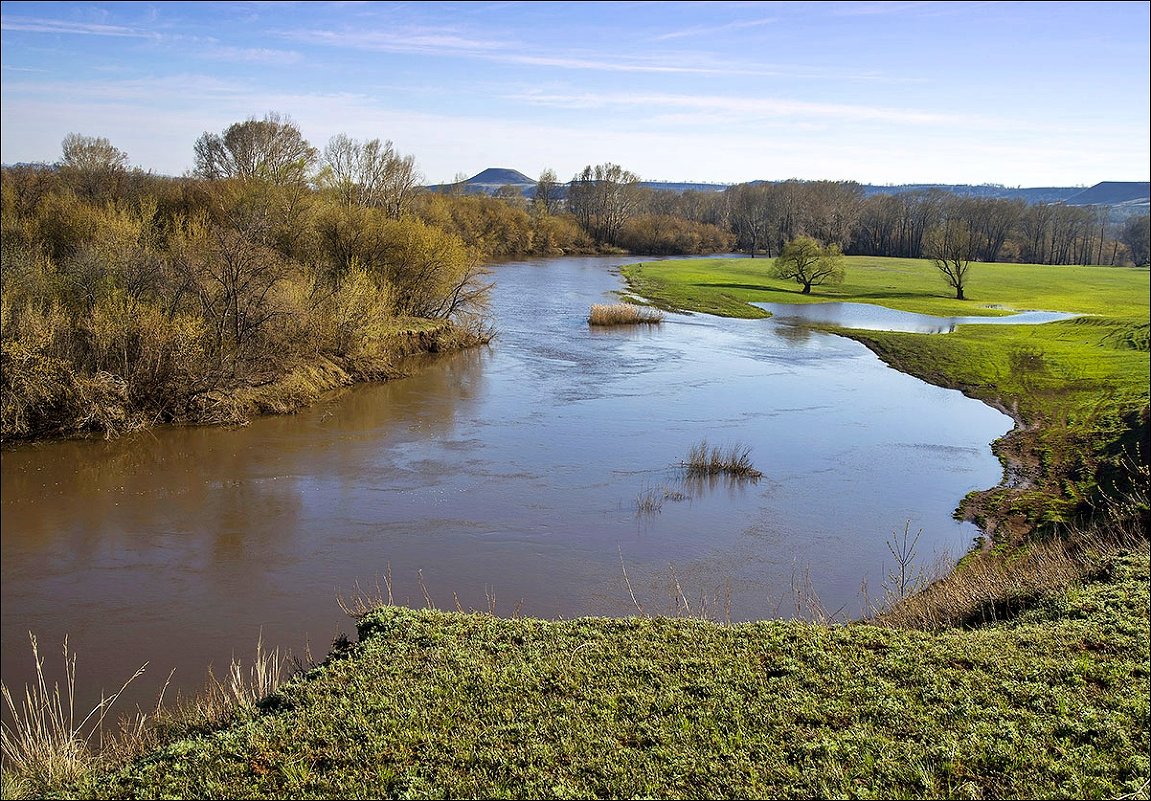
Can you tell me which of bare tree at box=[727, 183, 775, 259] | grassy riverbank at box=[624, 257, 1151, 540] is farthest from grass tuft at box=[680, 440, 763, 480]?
bare tree at box=[727, 183, 775, 259]

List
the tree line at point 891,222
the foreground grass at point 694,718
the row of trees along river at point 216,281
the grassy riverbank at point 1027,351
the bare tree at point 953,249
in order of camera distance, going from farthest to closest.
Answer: the tree line at point 891,222 < the bare tree at point 953,249 < the row of trees along river at point 216,281 < the grassy riverbank at point 1027,351 < the foreground grass at point 694,718

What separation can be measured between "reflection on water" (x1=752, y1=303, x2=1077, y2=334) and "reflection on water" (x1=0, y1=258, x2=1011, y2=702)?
15920mm

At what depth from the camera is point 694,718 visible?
274 inches

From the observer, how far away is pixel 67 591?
11.9 m

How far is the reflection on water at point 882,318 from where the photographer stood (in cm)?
4269

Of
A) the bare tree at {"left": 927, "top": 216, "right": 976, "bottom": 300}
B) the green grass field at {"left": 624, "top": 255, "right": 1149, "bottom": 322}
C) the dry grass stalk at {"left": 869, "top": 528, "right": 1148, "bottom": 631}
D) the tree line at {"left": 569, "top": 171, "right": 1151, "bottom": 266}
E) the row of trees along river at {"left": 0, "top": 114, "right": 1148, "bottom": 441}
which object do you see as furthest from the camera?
the tree line at {"left": 569, "top": 171, "right": 1151, "bottom": 266}

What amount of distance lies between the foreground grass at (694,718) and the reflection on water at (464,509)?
322cm

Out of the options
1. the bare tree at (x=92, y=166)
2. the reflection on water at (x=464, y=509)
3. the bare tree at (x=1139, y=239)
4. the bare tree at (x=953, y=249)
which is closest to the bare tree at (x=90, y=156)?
the bare tree at (x=92, y=166)

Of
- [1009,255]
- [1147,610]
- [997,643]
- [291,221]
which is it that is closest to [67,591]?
[997,643]

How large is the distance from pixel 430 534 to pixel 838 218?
84310 mm

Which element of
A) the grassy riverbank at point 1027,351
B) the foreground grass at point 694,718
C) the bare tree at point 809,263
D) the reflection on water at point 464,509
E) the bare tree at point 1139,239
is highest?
the bare tree at point 1139,239

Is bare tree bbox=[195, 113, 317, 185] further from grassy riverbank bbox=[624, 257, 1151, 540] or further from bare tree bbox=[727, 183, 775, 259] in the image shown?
bare tree bbox=[727, 183, 775, 259]

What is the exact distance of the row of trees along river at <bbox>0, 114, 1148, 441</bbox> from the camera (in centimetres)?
1953

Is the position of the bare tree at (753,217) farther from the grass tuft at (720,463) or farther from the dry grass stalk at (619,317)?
the grass tuft at (720,463)
